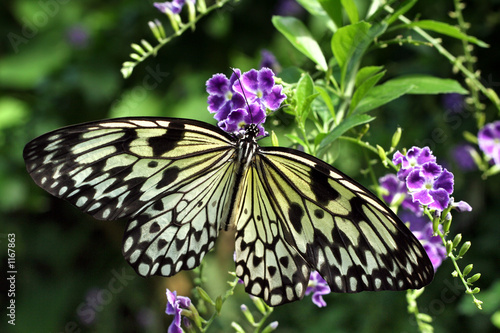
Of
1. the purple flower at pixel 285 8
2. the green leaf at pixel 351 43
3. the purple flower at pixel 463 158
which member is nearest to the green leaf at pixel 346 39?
the green leaf at pixel 351 43

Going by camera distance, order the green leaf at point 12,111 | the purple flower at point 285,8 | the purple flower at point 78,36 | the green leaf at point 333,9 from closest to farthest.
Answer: the green leaf at point 333,9 → the purple flower at point 285,8 → the green leaf at point 12,111 → the purple flower at point 78,36

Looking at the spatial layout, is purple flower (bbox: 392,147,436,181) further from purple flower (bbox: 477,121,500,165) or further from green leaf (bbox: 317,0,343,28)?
purple flower (bbox: 477,121,500,165)

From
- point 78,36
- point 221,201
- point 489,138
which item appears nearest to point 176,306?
point 221,201

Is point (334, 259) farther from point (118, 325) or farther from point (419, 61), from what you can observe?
point (118, 325)

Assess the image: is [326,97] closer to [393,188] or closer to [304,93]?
[304,93]

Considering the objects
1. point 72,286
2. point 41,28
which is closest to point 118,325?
point 72,286

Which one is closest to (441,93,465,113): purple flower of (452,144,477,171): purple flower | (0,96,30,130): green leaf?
(452,144,477,171): purple flower

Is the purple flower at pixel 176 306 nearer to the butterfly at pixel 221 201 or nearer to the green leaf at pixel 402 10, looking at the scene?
the butterfly at pixel 221 201
